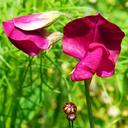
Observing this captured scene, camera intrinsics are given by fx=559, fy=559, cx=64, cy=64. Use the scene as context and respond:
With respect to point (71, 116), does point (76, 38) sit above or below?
above

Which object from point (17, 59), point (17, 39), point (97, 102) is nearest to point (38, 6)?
point (17, 59)

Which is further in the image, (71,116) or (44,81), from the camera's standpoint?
(44,81)

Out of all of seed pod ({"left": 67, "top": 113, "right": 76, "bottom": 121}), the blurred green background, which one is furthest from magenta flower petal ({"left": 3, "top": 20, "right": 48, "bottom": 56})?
the blurred green background

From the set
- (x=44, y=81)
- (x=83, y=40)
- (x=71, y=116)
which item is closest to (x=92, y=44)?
(x=83, y=40)

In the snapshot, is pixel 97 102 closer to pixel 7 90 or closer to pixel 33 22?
pixel 7 90

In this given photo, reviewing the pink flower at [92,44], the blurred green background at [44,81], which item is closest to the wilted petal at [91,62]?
the pink flower at [92,44]

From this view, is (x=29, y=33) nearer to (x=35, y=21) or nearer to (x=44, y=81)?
(x=35, y=21)

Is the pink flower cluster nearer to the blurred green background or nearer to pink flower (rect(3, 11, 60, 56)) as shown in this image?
pink flower (rect(3, 11, 60, 56))
